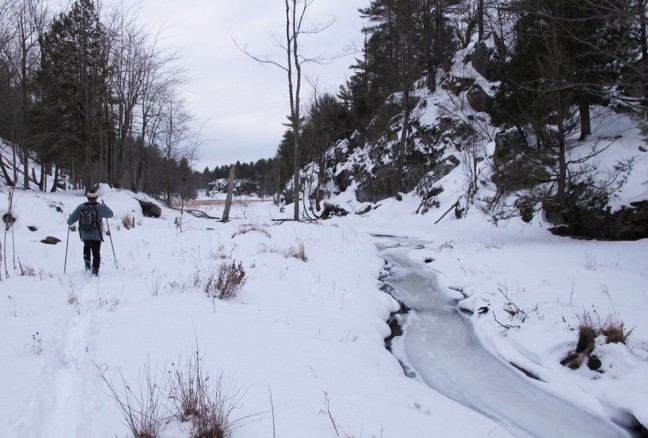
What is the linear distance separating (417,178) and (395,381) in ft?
79.0

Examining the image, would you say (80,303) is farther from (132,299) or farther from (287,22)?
(287,22)

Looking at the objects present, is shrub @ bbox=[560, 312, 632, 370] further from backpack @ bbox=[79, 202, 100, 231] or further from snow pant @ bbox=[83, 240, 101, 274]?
backpack @ bbox=[79, 202, 100, 231]

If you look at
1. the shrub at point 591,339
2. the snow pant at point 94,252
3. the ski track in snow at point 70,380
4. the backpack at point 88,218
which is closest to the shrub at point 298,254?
the snow pant at point 94,252

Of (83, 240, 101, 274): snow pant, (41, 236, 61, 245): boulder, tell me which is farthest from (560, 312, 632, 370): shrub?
(41, 236, 61, 245): boulder

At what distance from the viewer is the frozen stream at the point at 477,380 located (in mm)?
3770

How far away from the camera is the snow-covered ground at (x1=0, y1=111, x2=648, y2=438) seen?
297 cm

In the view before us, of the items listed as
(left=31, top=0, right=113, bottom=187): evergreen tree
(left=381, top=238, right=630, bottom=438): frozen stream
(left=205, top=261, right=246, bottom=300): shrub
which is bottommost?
(left=381, top=238, right=630, bottom=438): frozen stream

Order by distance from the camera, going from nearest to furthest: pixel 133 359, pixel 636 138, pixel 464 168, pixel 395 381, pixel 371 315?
1. pixel 133 359
2. pixel 395 381
3. pixel 371 315
4. pixel 636 138
5. pixel 464 168

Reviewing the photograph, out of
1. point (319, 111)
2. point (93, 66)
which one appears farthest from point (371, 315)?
point (319, 111)

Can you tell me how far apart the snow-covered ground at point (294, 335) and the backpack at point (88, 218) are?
1019 mm

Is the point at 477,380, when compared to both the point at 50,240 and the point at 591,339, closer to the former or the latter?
the point at 591,339

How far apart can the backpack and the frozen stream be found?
6.47m

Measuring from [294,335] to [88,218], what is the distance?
5573mm

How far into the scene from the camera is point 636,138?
12.4 m
